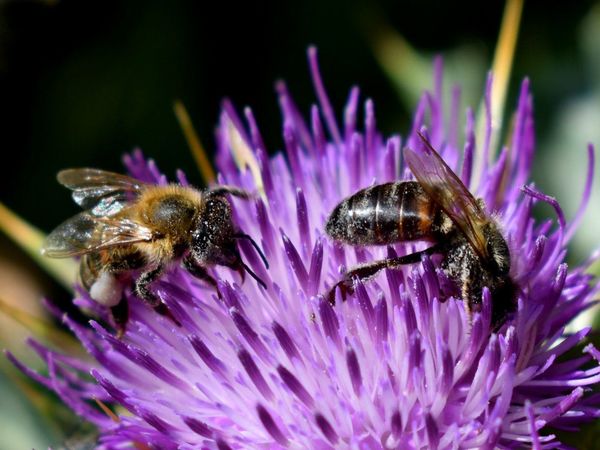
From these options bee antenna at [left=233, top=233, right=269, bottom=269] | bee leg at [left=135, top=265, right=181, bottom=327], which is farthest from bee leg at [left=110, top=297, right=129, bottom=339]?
bee antenna at [left=233, top=233, right=269, bottom=269]

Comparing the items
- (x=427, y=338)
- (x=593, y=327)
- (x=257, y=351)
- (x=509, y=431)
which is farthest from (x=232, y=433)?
(x=593, y=327)

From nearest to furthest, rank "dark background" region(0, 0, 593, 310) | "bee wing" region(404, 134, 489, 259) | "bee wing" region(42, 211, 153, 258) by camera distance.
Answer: "bee wing" region(404, 134, 489, 259), "bee wing" region(42, 211, 153, 258), "dark background" region(0, 0, 593, 310)

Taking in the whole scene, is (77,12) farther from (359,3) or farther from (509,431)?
(509,431)

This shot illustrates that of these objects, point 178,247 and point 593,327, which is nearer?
point 178,247

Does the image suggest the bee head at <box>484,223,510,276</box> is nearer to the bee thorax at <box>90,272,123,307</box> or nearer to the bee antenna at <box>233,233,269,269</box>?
the bee antenna at <box>233,233,269,269</box>

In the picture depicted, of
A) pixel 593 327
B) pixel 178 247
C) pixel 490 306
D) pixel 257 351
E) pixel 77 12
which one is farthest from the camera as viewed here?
pixel 77 12

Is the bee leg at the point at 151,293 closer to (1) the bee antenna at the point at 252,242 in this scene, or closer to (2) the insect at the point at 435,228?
(1) the bee antenna at the point at 252,242

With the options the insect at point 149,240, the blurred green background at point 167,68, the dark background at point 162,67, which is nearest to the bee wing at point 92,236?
the insect at point 149,240

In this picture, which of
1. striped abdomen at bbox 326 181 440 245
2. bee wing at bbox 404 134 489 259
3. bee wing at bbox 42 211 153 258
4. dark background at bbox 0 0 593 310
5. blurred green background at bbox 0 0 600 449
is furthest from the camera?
dark background at bbox 0 0 593 310
